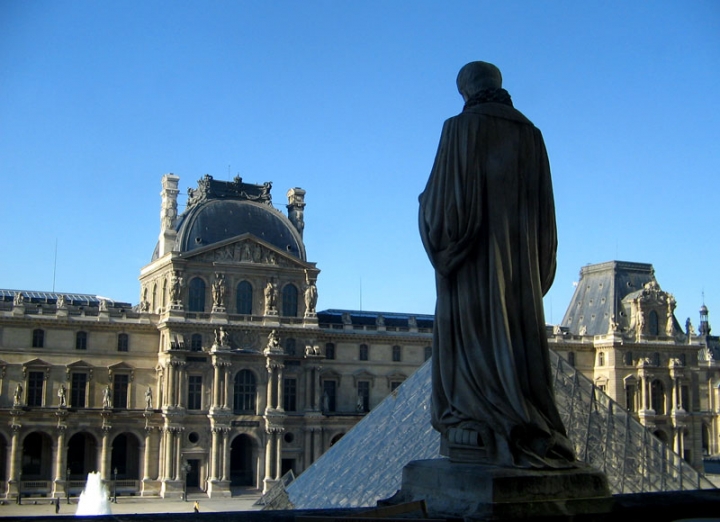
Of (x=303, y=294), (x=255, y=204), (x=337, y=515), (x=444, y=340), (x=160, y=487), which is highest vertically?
(x=255, y=204)

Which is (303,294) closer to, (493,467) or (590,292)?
(590,292)

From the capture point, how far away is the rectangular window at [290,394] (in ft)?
174

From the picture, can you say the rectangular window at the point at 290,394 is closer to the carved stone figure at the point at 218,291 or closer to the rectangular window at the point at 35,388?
the carved stone figure at the point at 218,291

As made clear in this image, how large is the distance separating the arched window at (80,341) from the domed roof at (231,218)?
22.9 feet

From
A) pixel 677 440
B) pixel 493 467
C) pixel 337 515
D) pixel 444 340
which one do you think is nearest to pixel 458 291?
pixel 444 340

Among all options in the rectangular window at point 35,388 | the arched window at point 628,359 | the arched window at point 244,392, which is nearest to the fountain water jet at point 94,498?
the rectangular window at point 35,388

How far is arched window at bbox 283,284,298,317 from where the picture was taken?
54.2 m

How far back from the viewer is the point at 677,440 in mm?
64875

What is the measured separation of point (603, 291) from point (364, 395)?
22.2m

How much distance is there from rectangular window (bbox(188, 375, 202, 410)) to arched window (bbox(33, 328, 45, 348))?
26.7 feet

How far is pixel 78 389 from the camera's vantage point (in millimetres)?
50062

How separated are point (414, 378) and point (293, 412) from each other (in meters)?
21.8

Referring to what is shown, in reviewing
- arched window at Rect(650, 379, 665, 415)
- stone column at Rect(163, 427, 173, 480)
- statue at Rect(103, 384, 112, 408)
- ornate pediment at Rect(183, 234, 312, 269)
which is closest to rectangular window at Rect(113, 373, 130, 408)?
statue at Rect(103, 384, 112, 408)

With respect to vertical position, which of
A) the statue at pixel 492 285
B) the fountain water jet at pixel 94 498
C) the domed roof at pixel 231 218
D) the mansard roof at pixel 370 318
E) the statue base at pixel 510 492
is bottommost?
the fountain water jet at pixel 94 498
